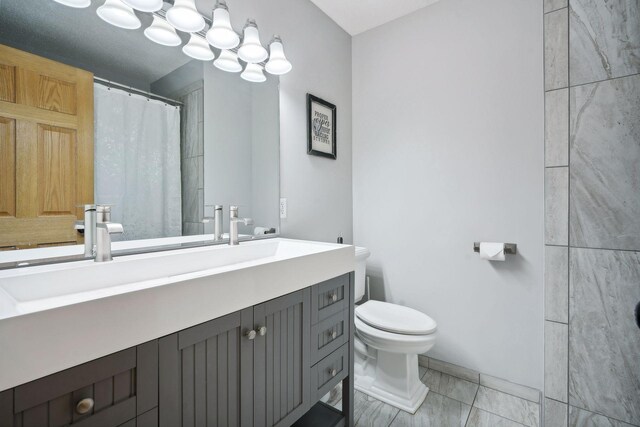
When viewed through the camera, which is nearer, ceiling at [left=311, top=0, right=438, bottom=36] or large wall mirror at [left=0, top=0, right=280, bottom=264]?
large wall mirror at [left=0, top=0, right=280, bottom=264]

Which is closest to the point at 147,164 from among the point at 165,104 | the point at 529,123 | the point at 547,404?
the point at 165,104

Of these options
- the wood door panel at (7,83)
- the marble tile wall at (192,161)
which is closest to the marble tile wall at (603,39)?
the marble tile wall at (192,161)

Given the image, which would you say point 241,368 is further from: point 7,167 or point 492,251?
point 492,251

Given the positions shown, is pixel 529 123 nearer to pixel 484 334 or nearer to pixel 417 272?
pixel 417 272

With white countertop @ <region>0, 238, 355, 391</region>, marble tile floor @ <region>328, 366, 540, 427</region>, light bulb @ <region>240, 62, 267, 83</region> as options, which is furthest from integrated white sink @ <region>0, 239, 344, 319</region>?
marble tile floor @ <region>328, 366, 540, 427</region>

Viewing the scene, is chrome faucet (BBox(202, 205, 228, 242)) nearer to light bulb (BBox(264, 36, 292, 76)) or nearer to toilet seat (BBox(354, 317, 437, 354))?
light bulb (BBox(264, 36, 292, 76))

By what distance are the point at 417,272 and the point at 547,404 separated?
3.02 ft

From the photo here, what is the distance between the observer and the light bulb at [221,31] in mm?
1363

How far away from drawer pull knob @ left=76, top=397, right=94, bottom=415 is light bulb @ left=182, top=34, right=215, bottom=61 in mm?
1353

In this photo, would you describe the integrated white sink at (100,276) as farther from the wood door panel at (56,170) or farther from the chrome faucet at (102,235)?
the wood door panel at (56,170)

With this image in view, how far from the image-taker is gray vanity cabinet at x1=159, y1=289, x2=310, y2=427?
0.79 m

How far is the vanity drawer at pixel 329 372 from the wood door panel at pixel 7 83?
1.38 meters

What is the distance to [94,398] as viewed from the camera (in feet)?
2.16

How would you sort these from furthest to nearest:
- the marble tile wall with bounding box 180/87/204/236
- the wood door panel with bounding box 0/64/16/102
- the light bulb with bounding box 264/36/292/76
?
the light bulb with bounding box 264/36/292/76 → the marble tile wall with bounding box 180/87/204/236 → the wood door panel with bounding box 0/64/16/102
